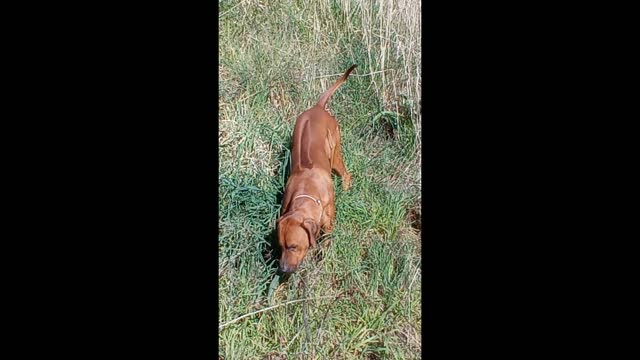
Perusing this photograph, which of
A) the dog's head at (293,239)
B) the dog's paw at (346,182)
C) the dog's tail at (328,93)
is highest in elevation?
the dog's tail at (328,93)

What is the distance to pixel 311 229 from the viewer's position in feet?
11.3

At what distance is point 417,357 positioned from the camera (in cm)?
327

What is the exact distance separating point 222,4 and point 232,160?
1.25 metres

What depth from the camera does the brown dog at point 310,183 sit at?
3.40 meters

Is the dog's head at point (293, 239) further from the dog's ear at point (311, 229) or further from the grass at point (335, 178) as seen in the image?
the grass at point (335, 178)

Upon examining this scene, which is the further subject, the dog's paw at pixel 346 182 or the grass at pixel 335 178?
the dog's paw at pixel 346 182

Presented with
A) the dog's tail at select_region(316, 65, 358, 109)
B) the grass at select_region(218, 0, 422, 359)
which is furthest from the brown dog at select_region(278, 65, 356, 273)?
the grass at select_region(218, 0, 422, 359)

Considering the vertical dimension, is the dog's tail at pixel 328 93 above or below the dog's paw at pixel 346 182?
above

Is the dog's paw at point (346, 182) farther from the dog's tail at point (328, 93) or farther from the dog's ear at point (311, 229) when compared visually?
the dog's ear at point (311, 229)

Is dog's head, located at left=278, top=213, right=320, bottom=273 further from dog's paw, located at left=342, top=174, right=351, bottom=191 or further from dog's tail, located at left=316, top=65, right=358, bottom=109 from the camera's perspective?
dog's tail, located at left=316, top=65, right=358, bottom=109

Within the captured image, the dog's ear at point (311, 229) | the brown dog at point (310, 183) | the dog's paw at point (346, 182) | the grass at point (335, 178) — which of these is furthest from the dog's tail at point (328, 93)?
the dog's ear at point (311, 229)

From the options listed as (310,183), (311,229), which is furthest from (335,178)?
(311,229)

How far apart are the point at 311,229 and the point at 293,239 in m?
0.13

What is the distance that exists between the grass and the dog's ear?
0.45ft
